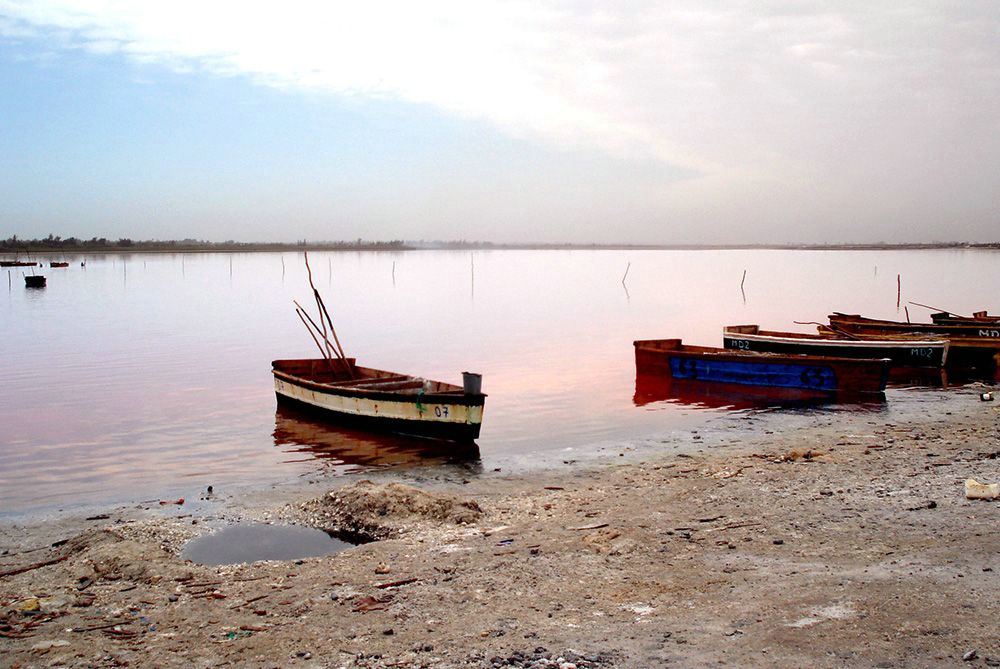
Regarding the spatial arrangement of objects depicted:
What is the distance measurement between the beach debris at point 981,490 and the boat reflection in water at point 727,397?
10.4 m

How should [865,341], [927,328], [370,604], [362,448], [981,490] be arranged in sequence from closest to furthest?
[370,604] → [981,490] → [362,448] → [865,341] → [927,328]

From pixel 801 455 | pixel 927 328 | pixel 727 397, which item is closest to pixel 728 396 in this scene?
pixel 727 397

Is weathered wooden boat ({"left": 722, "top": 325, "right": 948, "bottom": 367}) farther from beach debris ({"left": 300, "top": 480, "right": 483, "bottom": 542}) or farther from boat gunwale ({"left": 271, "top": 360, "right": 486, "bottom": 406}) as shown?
beach debris ({"left": 300, "top": 480, "right": 483, "bottom": 542})

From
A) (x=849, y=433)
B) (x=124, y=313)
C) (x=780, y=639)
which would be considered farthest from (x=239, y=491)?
(x=124, y=313)

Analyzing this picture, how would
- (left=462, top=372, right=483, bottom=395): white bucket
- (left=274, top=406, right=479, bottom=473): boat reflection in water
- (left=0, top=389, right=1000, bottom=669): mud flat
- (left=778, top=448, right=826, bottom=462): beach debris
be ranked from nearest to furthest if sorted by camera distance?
(left=0, top=389, right=1000, bottom=669): mud flat < (left=778, top=448, right=826, bottom=462): beach debris < (left=274, top=406, right=479, bottom=473): boat reflection in water < (left=462, top=372, right=483, bottom=395): white bucket

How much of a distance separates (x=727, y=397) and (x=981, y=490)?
41.0ft

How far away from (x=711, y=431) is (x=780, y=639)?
449 inches

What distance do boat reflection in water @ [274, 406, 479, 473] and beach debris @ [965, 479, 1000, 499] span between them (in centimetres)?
766

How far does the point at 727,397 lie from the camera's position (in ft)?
71.3

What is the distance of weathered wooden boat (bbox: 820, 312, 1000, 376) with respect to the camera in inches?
1003

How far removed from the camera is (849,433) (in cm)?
1555

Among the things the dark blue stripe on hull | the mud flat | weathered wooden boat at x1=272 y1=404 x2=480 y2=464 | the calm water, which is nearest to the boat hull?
the calm water

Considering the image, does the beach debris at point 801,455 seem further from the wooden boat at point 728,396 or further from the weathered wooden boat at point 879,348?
the weathered wooden boat at point 879,348

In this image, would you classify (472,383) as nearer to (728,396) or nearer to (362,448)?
(362,448)
